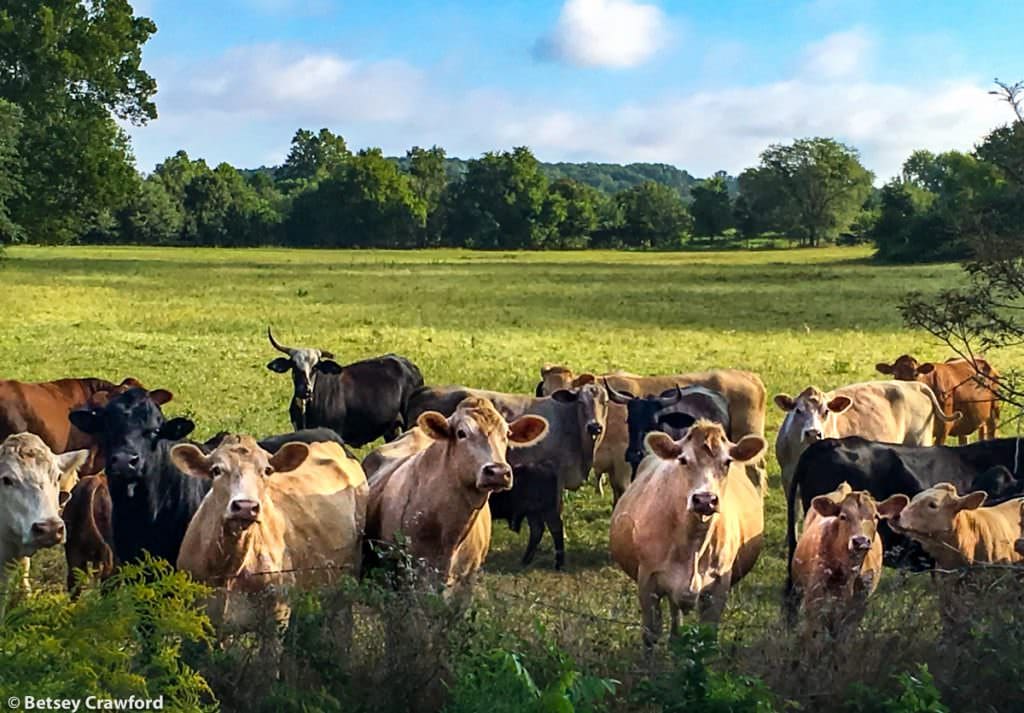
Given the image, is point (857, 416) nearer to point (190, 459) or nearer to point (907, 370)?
point (907, 370)

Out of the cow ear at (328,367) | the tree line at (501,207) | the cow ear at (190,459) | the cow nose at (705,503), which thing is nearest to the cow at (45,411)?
the cow ear at (328,367)

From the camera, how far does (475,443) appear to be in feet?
22.2

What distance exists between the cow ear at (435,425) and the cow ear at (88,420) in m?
2.21

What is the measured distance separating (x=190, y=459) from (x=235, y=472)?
336 mm

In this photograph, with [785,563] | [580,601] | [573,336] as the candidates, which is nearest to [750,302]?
[573,336]

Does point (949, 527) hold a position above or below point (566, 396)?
below

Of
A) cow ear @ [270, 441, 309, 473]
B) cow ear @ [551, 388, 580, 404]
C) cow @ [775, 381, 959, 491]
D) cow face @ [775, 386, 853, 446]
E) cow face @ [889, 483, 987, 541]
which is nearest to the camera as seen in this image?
cow ear @ [270, 441, 309, 473]

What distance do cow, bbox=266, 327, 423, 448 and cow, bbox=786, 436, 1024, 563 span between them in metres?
5.78

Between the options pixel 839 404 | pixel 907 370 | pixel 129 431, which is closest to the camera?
pixel 129 431

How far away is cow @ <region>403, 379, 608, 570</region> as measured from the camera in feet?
32.6

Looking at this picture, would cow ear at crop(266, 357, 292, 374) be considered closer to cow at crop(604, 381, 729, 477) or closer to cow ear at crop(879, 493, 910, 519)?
cow at crop(604, 381, 729, 477)

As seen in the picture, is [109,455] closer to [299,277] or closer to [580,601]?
[580,601]

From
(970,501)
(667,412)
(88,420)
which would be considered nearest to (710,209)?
(667,412)

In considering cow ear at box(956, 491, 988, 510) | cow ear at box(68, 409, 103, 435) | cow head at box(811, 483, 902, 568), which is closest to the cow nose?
cow head at box(811, 483, 902, 568)
